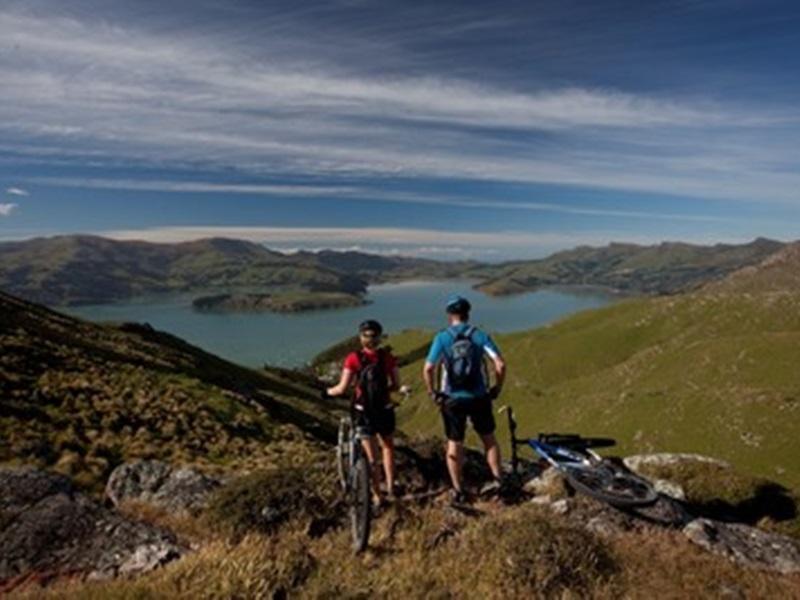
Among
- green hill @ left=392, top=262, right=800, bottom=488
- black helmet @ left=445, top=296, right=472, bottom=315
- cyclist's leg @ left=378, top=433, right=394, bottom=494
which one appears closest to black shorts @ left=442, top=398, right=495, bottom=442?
cyclist's leg @ left=378, top=433, right=394, bottom=494

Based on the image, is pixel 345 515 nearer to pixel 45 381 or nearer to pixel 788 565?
pixel 788 565

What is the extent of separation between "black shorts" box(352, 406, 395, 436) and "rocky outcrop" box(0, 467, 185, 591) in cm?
360

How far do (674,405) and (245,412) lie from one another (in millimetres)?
33633

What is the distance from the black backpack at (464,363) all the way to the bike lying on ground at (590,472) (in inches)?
48.0

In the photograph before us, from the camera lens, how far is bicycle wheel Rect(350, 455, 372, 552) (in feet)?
35.8

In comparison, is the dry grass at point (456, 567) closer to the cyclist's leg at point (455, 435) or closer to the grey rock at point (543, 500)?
the cyclist's leg at point (455, 435)

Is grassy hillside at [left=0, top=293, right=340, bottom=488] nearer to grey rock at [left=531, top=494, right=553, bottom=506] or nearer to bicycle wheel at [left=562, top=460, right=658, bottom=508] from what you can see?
grey rock at [left=531, top=494, right=553, bottom=506]

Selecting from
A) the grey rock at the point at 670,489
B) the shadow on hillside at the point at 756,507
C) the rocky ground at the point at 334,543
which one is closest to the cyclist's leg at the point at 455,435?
the rocky ground at the point at 334,543

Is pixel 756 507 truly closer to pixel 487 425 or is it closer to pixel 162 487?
pixel 487 425

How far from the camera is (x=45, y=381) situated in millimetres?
37125

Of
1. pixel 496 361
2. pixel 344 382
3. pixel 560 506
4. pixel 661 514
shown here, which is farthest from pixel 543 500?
pixel 344 382

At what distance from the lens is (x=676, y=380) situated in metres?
60.8

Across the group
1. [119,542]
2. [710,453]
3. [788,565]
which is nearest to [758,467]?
[710,453]

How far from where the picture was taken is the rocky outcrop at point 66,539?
34.2ft
